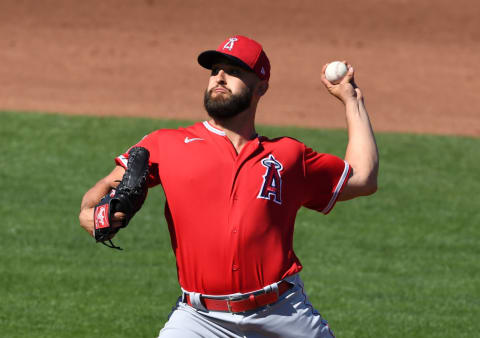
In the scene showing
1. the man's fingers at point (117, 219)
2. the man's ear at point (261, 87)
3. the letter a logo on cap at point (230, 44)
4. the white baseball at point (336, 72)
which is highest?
the letter a logo on cap at point (230, 44)

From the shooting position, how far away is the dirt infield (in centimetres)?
1563

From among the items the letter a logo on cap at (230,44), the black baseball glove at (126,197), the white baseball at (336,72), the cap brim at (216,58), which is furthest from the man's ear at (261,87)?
the black baseball glove at (126,197)

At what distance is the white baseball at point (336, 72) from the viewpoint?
5.03m

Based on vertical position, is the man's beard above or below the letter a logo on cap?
below

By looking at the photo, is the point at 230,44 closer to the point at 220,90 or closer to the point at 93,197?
the point at 220,90

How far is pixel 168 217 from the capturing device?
15.0 ft

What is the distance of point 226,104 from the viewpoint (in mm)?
4598

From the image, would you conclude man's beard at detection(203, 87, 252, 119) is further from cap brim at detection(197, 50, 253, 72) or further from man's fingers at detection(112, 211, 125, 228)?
man's fingers at detection(112, 211, 125, 228)

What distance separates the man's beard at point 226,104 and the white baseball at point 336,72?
629 millimetres

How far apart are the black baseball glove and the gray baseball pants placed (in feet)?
1.84

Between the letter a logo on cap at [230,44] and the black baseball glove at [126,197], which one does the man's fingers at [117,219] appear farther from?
the letter a logo on cap at [230,44]

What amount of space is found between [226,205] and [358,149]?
86 cm

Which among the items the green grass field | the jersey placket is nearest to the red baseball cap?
the jersey placket

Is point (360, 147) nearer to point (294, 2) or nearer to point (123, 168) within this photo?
point (123, 168)
